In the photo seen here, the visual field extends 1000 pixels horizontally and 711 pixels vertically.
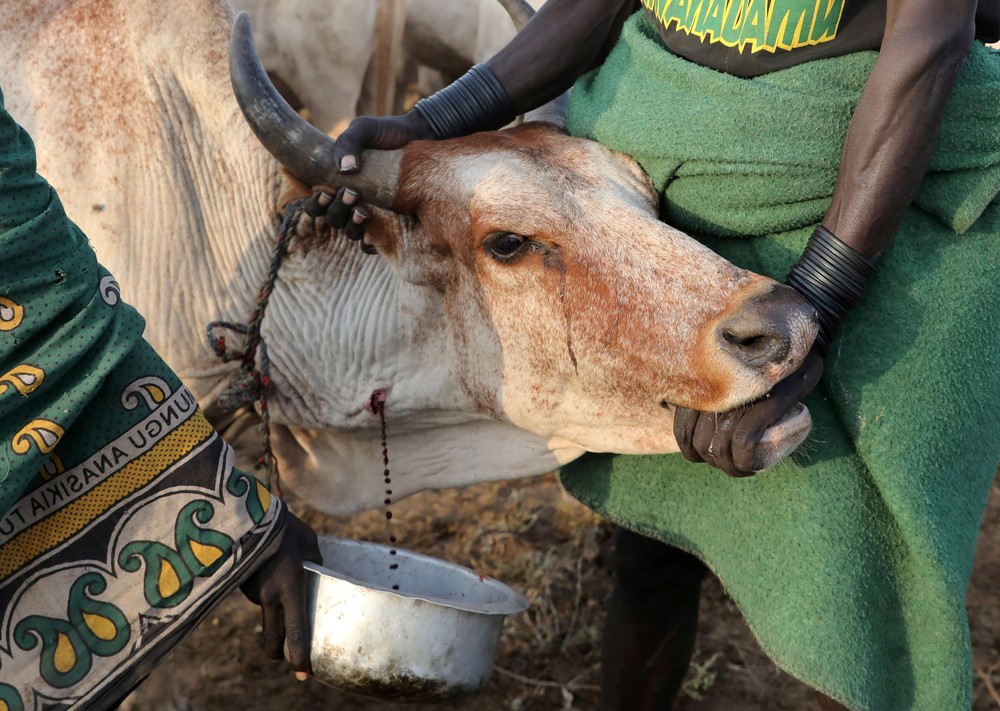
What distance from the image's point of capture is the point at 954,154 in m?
2.27

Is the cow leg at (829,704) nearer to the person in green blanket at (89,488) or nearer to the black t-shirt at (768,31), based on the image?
the person in green blanket at (89,488)

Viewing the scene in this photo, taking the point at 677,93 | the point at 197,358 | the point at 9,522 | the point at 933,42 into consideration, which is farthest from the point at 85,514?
the point at 933,42

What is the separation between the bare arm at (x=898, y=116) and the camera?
6.88ft

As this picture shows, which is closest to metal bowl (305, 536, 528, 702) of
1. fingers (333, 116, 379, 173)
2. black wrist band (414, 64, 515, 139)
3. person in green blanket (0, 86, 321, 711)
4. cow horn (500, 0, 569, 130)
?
person in green blanket (0, 86, 321, 711)

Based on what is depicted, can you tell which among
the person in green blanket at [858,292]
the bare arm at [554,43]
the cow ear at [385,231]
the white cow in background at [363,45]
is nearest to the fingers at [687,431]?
the person in green blanket at [858,292]

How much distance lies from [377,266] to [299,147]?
490 mm

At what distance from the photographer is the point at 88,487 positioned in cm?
222

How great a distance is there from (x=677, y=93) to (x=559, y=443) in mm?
968

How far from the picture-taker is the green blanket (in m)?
2.26

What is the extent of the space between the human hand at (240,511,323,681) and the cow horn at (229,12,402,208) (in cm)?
79

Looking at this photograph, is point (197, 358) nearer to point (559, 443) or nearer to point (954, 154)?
point (559, 443)

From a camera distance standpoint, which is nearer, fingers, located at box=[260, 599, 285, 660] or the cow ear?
A: fingers, located at box=[260, 599, 285, 660]

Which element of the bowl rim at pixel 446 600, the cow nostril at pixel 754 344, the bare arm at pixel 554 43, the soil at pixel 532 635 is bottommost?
the soil at pixel 532 635

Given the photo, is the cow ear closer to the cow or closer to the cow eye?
the cow
